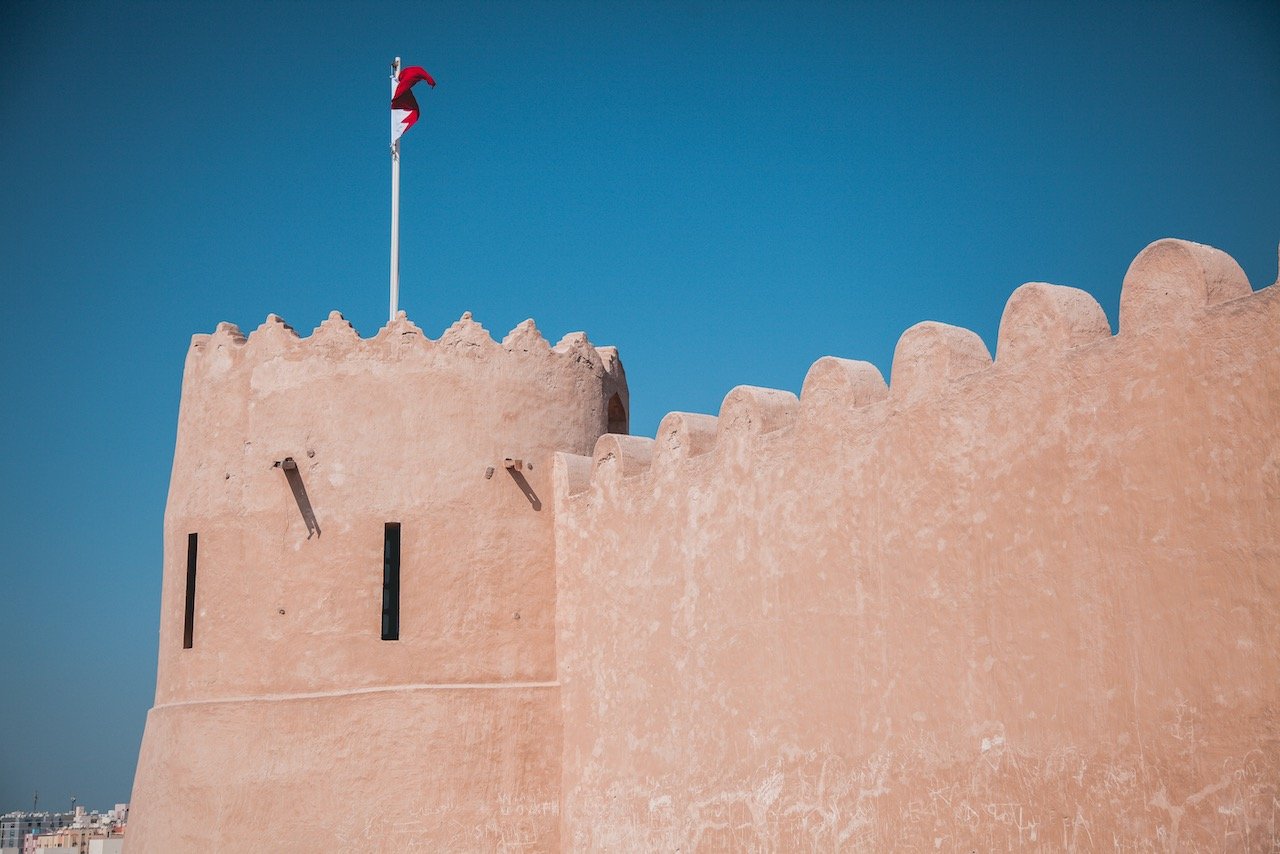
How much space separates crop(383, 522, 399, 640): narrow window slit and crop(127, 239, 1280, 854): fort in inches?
1.2

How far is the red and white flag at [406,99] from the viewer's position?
14852 mm

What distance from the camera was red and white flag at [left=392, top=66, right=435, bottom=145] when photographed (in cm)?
1485

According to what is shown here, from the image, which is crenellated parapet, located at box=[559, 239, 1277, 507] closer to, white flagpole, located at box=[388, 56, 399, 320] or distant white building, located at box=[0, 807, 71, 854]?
white flagpole, located at box=[388, 56, 399, 320]

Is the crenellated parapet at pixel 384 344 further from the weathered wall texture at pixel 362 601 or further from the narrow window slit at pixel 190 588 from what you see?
the narrow window slit at pixel 190 588

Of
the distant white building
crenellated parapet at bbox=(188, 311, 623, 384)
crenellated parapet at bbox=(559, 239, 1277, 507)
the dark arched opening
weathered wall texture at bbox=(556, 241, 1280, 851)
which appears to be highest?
crenellated parapet at bbox=(188, 311, 623, 384)

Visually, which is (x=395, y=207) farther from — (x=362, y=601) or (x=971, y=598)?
(x=971, y=598)

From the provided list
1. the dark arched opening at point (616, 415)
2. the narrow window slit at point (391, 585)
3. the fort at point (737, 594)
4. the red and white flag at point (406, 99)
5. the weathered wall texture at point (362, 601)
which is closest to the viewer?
the fort at point (737, 594)

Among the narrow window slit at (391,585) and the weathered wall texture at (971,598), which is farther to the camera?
the narrow window slit at (391,585)

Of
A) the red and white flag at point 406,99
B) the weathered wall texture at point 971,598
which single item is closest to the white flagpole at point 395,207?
the red and white flag at point 406,99

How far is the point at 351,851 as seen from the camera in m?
11.4

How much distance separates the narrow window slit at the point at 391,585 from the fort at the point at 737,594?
0.10ft

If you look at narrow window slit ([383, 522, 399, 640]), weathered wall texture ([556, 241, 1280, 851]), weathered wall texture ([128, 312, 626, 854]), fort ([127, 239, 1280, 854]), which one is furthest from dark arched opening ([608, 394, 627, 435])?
narrow window slit ([383, 522, 399, 640])

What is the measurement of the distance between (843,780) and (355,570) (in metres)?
4.84

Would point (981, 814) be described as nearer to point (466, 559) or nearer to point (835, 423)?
point (835, 423)
